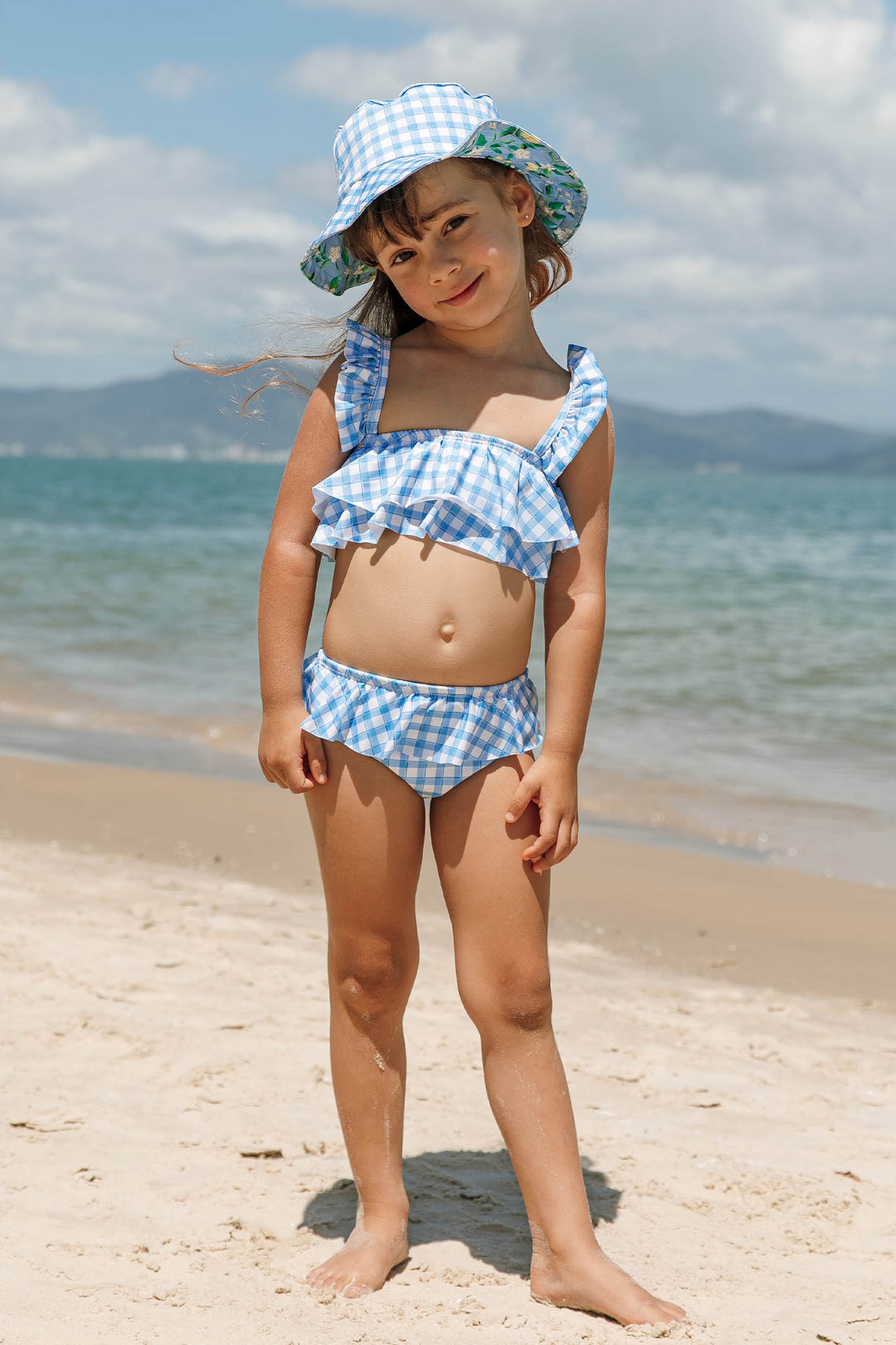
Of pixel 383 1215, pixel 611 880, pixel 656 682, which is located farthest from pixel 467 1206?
pixel 656 682

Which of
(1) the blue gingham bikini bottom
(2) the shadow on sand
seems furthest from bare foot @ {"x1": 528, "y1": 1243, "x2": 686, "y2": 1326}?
(1) the blue gingham bikini bottom

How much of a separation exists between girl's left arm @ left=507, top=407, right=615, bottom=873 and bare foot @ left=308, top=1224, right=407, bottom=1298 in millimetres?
744

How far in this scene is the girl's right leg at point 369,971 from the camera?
217 cm

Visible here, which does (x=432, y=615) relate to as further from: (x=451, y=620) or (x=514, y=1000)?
(x=514, y=1000)

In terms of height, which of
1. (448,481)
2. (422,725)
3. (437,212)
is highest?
(437,212)

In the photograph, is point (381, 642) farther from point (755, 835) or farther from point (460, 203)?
point (755, 835)

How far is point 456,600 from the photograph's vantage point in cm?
214

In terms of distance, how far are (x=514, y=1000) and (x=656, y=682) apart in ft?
21.9

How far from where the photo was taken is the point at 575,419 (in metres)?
2.19

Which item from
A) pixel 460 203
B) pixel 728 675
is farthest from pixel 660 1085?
pixel 728 675

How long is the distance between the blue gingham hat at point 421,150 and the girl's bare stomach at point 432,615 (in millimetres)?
540

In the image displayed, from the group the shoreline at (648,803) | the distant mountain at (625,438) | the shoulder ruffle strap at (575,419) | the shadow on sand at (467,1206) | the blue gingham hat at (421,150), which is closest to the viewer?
the blue gingham hat at (421,150)

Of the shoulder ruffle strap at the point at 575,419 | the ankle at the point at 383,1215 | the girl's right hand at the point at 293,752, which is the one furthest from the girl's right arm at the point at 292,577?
the ankle at the point at 383,1215

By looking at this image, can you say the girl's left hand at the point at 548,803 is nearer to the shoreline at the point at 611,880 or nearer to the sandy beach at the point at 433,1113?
the sandy beach at the point at 433,1113
